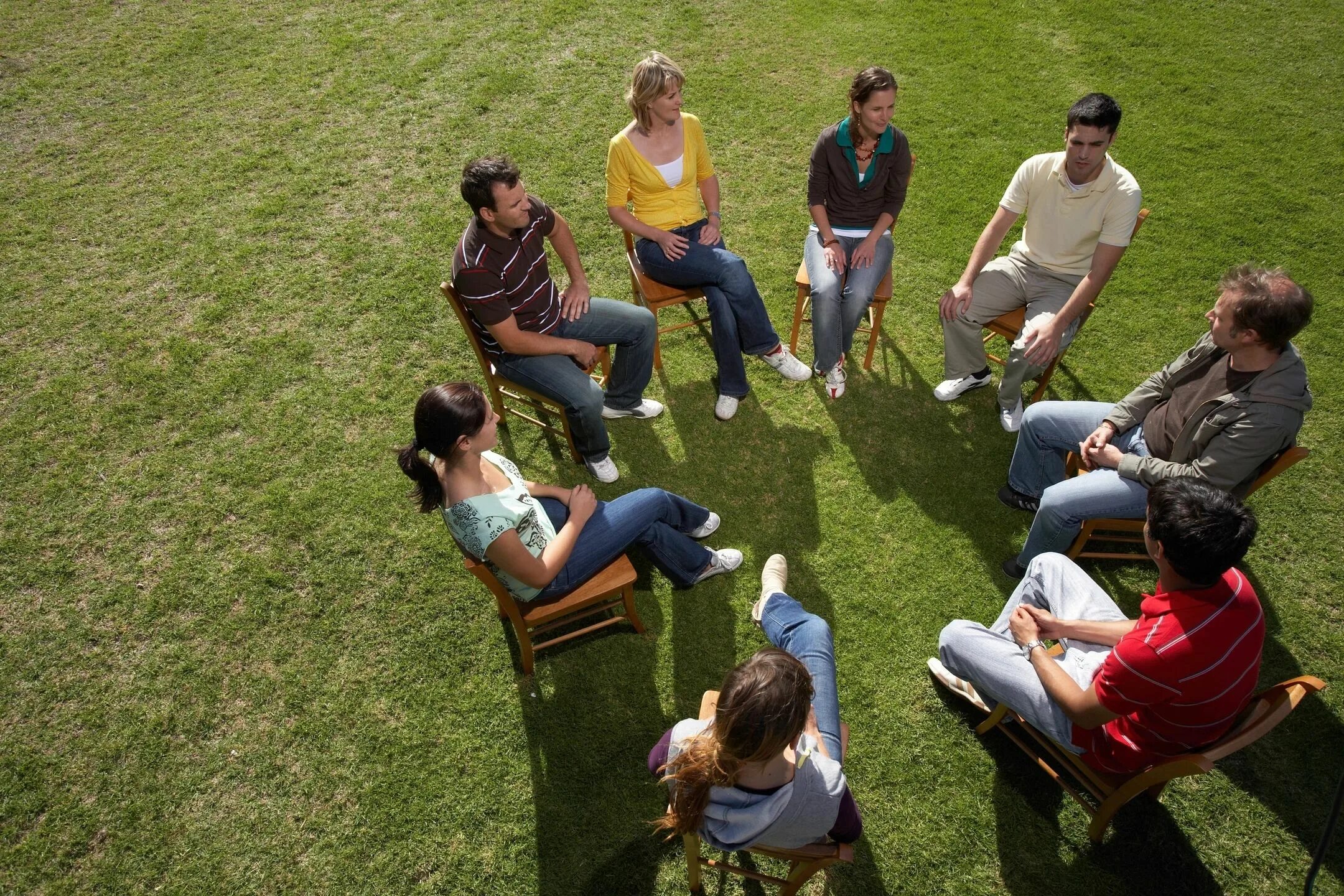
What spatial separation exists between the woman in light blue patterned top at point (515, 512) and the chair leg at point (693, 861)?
3.86ft

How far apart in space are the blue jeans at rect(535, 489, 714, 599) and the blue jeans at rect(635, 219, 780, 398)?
3.95 ft

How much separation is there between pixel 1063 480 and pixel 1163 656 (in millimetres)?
1842

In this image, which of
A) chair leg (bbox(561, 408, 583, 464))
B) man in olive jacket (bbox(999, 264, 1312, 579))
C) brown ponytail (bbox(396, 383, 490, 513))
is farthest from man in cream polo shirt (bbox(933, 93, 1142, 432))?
brown ponytail (bbox(396, 383, 490, 513))

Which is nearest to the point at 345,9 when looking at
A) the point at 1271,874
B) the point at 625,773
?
the point at 625,773

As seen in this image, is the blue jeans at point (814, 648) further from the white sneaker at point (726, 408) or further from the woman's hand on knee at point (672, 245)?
the woman's hand on knee at point (672, 245)

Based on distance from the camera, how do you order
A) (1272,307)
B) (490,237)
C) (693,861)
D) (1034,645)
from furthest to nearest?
(490,237) → (1272,307) → (1034,645) → (693,861)

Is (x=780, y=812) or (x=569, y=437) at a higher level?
(x=780, y=812)

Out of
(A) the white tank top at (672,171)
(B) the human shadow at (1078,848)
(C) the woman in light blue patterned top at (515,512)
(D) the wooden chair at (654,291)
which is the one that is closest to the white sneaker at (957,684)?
(B) the human shadow at (1078,848)

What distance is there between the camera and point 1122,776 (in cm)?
308

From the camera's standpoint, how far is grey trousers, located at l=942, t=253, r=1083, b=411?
4680 millimetres

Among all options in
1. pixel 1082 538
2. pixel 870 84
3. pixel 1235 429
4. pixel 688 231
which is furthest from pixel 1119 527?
pixel 688 231

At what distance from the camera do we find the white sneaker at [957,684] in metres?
3.65

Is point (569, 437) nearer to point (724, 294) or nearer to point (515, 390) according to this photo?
point (515, 390)

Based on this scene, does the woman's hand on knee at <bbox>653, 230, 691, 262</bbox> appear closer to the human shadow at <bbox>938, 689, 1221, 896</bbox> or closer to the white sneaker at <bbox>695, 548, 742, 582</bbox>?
the white sneaker at <bbox>695, 548, 742, 582</bbox>
